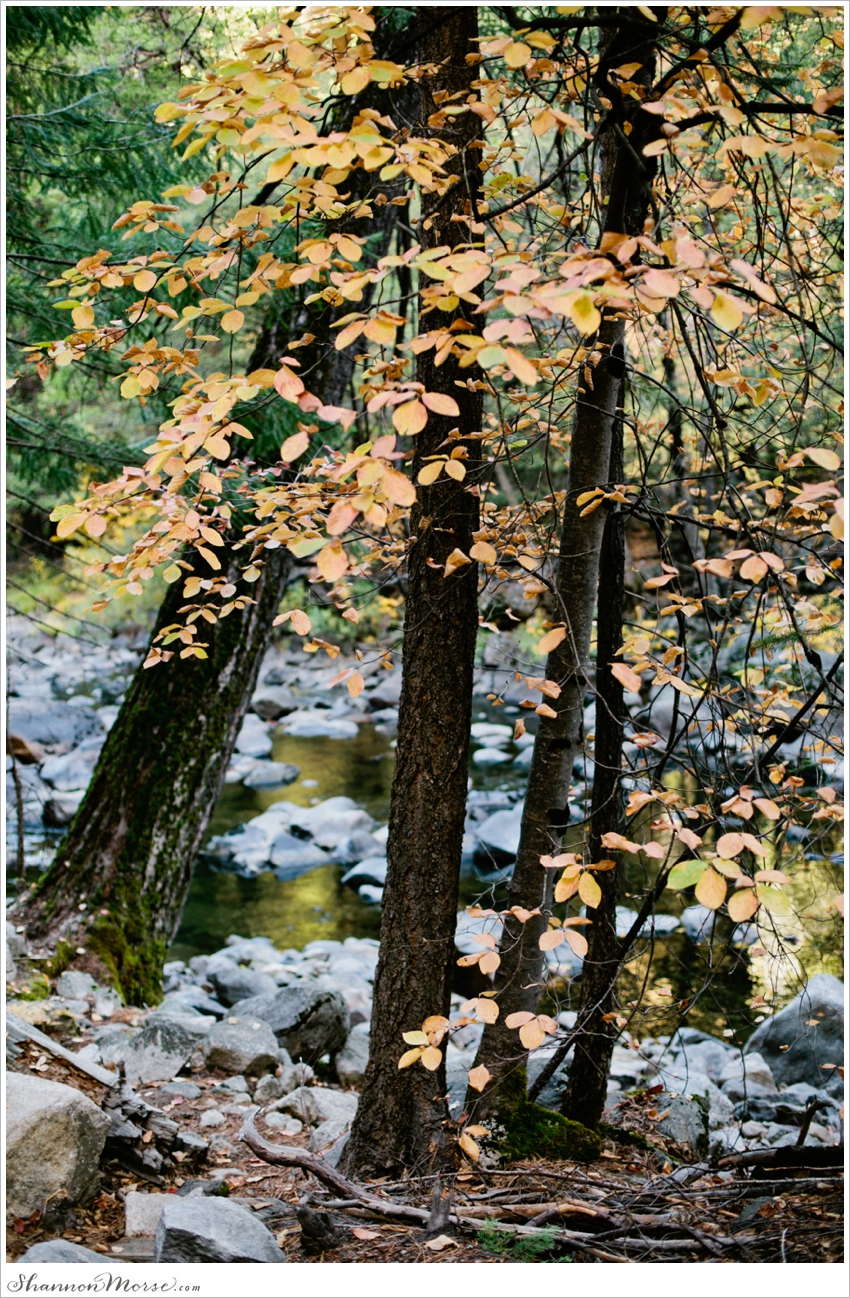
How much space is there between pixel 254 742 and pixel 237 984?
6835mm

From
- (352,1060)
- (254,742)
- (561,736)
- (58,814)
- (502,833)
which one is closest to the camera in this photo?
(561,736)

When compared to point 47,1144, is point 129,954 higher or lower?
higher

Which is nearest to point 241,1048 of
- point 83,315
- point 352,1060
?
point 352,1060

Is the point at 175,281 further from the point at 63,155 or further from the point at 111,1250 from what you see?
the point at 63,155

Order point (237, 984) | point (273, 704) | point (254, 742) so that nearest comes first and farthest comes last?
point (237, 984) < point (254, 742) < point (273, 704)

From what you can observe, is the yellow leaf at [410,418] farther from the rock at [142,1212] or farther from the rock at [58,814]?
the rock at [58,814]

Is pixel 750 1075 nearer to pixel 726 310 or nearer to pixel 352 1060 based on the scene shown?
pixel 352 1060

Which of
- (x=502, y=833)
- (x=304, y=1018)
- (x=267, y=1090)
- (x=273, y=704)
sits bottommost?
(x=267, y=1090)

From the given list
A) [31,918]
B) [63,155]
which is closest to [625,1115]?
[31,918]

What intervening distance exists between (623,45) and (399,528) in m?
1.59

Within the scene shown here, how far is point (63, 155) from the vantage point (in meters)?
4.55

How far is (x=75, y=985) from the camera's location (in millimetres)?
4266

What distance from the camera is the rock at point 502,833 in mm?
8156

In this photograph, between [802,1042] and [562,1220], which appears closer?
[562,1220]
